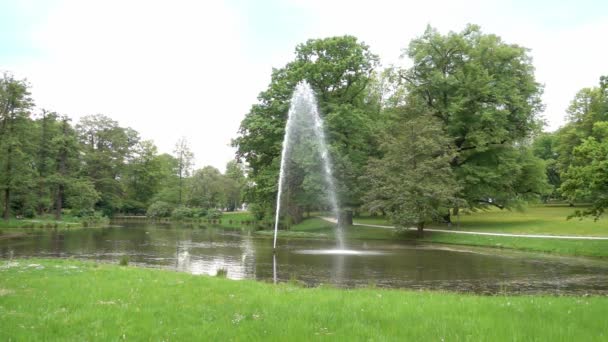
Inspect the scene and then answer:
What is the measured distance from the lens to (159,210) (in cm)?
8950

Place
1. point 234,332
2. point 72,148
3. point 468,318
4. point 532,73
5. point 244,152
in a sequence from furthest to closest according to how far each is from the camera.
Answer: point 72,148, point 244,152, point 532,73, point 468,318, point 234,332

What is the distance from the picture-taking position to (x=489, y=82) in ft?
153

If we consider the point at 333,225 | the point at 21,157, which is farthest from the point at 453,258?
the point at 21,157

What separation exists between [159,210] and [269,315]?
84596 mm

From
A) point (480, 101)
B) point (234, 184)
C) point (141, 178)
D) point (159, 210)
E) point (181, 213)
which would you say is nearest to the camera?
point (480, 101)

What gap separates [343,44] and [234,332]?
48.3m

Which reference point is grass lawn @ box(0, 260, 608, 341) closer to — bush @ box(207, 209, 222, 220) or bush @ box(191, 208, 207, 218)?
bush @ box(207, 209, 222, 220)

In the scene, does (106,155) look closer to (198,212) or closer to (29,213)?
(198,212)

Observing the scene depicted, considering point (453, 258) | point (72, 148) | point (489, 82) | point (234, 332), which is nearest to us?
point (234, 332)

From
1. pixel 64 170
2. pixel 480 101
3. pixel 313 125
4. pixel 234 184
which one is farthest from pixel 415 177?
pixel 234 184

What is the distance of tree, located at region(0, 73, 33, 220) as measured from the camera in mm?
52944

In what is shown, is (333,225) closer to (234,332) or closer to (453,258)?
(453,258)

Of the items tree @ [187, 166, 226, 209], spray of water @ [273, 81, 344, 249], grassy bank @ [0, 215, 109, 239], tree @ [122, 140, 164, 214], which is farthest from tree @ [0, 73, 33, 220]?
tree @ [187, 166, 226, 209]

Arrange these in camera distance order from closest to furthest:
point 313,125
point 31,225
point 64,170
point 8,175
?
point 313,125 → point 8,175 → point 31,225 → point 64,170
